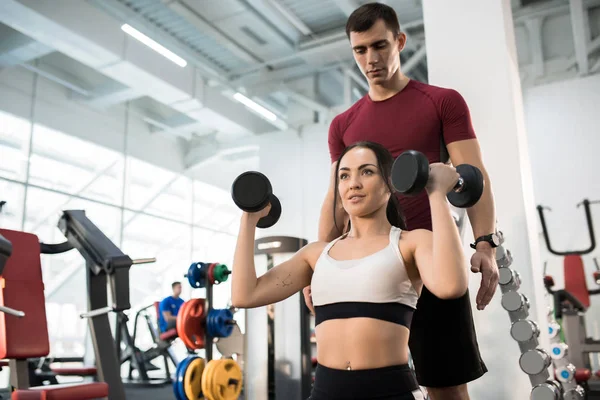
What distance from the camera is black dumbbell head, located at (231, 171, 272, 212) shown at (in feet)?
4.15

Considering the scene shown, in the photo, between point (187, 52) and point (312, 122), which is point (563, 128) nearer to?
point (312, 122)

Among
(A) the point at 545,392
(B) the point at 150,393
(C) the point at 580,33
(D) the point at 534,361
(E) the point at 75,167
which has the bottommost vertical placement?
(B) the point at 150,393

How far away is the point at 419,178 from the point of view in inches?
39.5

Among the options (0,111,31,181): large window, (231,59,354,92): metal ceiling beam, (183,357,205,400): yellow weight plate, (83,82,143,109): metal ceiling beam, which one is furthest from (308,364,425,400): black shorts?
(83,82,143,109): metal ceiling beam

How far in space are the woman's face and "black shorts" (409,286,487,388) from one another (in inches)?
12.1

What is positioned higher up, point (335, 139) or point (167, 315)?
point (335, 139)

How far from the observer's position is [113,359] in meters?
2.36

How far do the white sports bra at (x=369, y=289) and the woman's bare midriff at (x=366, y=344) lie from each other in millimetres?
17

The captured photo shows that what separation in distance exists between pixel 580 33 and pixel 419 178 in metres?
6.99

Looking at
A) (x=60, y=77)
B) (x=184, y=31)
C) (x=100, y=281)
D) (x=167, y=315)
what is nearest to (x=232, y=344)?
(x=100, y=281)

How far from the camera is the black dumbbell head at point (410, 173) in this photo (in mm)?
1005

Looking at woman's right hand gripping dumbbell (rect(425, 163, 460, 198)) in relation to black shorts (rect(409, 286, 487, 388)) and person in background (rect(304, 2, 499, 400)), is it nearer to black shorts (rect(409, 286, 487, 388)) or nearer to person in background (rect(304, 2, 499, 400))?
person in background (rect(304, 2, 499, 400))

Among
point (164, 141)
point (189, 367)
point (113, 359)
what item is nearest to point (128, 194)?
point (164, 141)

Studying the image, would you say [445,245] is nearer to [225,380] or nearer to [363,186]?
[363,186]
